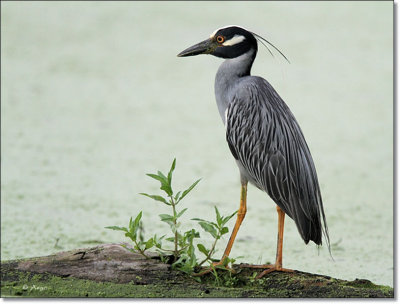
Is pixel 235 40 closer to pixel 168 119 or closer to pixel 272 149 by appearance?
pixel 272 149

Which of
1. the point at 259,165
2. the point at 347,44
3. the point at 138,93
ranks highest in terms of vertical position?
the point at 347,44

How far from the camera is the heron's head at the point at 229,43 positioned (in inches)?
112

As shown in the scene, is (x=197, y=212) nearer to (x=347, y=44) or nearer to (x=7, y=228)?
(x=7, y=228)

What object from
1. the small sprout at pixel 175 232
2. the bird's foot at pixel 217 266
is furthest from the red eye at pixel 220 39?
the bird's foot at pixel 217 266

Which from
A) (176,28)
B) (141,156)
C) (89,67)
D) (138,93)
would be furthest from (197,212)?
(176,28)

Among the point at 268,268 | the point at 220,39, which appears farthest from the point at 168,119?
the point at 268,268

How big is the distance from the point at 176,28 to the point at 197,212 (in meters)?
3.15

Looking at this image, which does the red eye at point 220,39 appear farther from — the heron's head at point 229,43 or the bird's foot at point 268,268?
the bird's foot at point 268,268

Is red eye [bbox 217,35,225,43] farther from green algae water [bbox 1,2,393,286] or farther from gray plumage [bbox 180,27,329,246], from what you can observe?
green algae water [bbox 1,2,393,286]

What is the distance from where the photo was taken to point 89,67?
5.99 m

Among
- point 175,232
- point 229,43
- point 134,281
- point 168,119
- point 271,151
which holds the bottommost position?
point 134,281

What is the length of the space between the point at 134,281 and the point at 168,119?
283 centimetres

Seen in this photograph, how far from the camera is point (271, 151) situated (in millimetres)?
2762

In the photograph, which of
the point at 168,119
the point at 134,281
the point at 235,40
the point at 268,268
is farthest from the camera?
the point at 168,119
